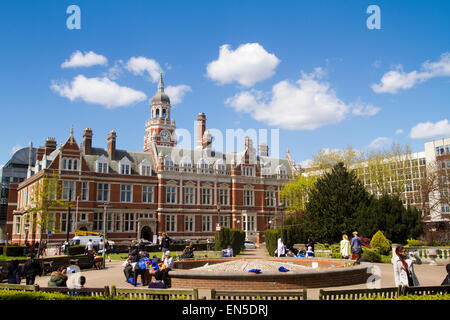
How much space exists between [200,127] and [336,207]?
147 ft

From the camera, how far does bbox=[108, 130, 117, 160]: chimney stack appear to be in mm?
58272

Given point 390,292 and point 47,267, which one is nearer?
point 390,292

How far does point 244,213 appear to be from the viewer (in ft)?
211

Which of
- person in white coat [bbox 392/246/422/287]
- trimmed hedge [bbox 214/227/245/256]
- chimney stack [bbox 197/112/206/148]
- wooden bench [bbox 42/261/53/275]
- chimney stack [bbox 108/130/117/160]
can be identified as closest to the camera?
person in white coat [bbox 392/246/422/287]

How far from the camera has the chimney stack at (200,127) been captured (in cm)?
7638

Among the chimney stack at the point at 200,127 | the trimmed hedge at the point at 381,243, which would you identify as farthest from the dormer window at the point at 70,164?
the trimmed hedge at the point at 381,243

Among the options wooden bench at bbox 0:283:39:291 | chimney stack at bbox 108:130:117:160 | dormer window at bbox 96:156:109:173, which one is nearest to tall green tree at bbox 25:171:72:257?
dormer window at bbox 96:156:109:173

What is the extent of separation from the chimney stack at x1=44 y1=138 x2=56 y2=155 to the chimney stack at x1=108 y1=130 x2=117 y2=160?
24.5 ft

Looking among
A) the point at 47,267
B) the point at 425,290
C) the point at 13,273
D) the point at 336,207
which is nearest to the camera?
the point at 425,290

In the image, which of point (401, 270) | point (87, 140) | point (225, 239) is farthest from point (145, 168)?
point (401, 270)

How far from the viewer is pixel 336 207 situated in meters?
35.8

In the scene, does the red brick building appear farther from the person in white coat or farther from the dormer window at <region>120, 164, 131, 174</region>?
the person in white coat

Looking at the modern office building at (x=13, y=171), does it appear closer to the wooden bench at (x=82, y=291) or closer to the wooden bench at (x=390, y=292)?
the wooden bench at (x=82, y=291)

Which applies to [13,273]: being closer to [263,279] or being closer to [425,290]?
[263,279]
